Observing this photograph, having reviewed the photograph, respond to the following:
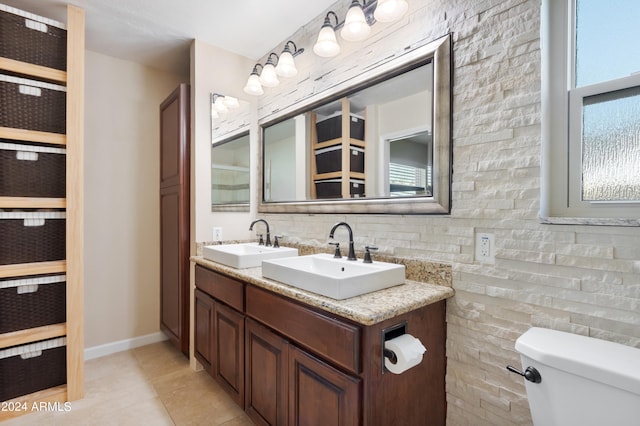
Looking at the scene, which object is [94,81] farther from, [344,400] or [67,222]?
[344,400]

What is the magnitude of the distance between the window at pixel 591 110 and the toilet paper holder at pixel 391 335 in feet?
2.22

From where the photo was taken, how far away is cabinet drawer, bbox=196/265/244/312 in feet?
5.55

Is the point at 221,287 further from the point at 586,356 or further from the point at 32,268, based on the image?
the point at 586,356

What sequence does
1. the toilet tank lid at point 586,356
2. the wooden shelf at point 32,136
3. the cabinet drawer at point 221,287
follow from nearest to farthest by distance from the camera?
the toilet tank lid at point 586,356, the cabinet drawer at point 221,287, the wooden shelf at point 32,136

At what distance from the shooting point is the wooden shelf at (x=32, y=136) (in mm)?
1793

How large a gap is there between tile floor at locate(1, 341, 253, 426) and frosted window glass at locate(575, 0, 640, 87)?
230 cm

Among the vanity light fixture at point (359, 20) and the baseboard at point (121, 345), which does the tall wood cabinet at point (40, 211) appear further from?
the vanity light fixture at point (359, 20)

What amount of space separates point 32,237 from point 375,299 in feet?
6.90

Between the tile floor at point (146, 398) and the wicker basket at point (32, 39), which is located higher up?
the wicker basket at point (32, 39)

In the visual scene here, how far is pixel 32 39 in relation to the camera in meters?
1.88

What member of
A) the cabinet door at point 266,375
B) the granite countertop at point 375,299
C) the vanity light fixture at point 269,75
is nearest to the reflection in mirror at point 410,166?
the granite countertop at point 375,299

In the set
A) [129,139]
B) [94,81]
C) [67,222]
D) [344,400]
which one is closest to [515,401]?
[344,400]

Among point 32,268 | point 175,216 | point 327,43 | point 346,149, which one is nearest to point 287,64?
point 327,43

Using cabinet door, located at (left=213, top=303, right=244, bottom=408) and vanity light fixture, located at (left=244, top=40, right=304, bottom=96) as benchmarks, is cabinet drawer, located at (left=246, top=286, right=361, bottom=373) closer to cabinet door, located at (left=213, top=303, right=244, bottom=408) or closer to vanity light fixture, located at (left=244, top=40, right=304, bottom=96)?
cabinet door, located at (left=213, top=303, right=244, bottom=408)
